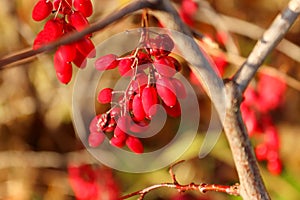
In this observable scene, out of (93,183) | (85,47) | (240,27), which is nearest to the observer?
(85,47)

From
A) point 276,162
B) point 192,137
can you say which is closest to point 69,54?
point 276,162

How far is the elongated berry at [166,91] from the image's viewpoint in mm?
942

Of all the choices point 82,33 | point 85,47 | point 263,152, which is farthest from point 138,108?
point 263,152

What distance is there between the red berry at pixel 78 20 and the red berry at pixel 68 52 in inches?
1.4

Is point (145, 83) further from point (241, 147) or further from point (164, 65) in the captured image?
point (241, 147)

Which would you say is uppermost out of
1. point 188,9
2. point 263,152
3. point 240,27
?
point 240,27

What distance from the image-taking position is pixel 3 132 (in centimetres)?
277

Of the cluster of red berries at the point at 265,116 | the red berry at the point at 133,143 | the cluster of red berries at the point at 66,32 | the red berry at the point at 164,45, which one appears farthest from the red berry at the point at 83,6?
the cluster of red berries at the point at 265,116

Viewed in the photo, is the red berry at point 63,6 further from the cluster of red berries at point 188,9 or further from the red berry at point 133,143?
the cluster of red berries at point 188,9

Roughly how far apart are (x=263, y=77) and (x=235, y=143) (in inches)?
45.8

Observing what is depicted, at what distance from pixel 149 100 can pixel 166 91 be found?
3 cm

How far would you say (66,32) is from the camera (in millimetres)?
944

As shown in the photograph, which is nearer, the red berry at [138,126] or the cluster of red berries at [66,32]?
the cluster of red berries at [66,32]

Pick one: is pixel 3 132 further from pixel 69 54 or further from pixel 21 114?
pixel 69 54
